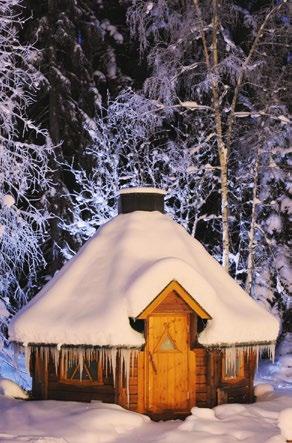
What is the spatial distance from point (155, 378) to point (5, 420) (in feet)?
9.00

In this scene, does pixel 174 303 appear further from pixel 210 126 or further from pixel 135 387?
pixel 210 126

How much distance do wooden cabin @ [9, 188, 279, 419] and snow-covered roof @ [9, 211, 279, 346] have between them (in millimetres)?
20

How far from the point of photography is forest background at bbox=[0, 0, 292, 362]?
1708cm

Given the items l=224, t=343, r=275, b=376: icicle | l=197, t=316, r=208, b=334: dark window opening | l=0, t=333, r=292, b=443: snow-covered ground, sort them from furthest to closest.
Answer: l=197, t=316, r=208, b=334: dark window opening, l=224, t=343, r=275, b=376: icicle, l=0, t=333, r=292, b=443: snow-covered ground

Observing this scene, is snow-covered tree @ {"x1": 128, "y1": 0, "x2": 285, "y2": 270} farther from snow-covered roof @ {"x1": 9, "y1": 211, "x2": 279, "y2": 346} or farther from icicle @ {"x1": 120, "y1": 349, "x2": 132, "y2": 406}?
icicle @ {"x1": 120, "y1": 349, "x2": 132, "y2": 406}

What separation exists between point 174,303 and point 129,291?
0.88m

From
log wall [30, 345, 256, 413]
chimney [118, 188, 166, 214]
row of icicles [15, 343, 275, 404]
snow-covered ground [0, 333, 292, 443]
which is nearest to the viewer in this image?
snow-covered ground [0, 333, 292, 443]

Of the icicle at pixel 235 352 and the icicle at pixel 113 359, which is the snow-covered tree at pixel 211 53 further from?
the icicle at pixel 113 359

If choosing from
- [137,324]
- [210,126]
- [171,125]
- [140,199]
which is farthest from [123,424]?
[210,126]

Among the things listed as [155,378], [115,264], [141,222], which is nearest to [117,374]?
[155,378]

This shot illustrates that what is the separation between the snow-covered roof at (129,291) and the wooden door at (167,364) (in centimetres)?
45

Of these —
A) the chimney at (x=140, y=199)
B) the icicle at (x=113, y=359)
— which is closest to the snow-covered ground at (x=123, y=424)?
the icicle at (x=113, y=359)

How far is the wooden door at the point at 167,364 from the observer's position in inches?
463

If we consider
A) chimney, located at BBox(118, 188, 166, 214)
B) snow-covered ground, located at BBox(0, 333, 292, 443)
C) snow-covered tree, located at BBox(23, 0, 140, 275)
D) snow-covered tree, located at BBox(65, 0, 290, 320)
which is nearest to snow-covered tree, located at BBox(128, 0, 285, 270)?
snow-covered tree, located at BBox(65, 0, 290, 320)
